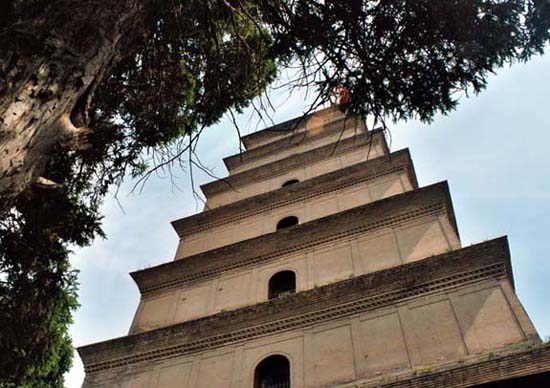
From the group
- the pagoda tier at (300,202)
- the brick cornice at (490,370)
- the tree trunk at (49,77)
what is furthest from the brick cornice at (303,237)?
the tree trunk at (49,77)

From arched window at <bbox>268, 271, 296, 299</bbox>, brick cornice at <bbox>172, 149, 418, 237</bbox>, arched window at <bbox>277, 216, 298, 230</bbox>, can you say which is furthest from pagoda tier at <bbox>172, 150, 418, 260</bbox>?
arched window at <bbox>268, 271, 296, 299</bbox>

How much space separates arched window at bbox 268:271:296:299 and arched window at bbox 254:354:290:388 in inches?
78.4

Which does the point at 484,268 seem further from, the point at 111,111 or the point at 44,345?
the point at 44,345

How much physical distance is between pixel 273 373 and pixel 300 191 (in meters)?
5.99

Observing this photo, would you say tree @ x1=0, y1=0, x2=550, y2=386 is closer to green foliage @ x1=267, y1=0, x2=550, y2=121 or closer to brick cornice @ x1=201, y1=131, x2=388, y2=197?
green foliage @ x1=267, y1=0, x2=550, y2=121

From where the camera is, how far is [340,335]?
9.22 meters

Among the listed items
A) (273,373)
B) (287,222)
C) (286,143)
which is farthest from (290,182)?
(273,373)

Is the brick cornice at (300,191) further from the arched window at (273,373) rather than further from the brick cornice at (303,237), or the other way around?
the arched window at (273,373)

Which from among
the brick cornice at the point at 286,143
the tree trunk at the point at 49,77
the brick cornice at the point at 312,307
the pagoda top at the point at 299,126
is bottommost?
the tree trunk at the point at 49,77

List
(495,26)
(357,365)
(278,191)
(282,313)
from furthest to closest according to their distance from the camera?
(278,191), (282,313), (357,365), (495,26)

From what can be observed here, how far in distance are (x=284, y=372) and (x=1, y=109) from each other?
7.42m

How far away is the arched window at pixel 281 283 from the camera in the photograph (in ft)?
37.6

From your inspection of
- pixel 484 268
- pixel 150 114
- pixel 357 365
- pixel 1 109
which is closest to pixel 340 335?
pixel 357 365

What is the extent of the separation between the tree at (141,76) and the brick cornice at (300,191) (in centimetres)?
522
